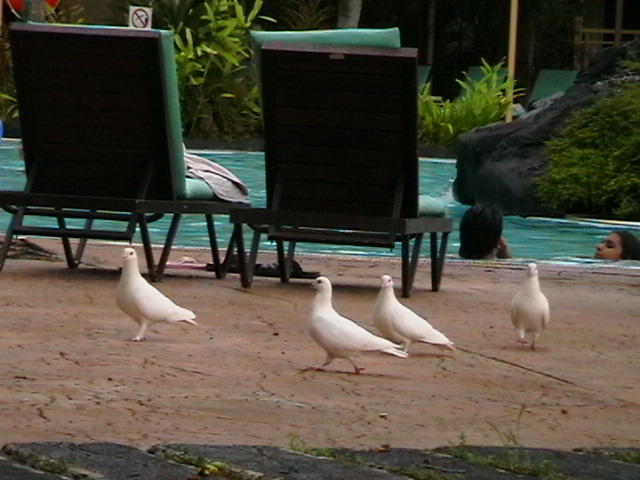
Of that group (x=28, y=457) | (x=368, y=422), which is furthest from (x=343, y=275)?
(x=28, y=457)

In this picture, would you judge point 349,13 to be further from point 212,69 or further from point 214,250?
point 214,250

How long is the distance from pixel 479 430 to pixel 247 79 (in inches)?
840

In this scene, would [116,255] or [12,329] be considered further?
[116,255]

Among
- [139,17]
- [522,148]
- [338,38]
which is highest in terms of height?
[338,38]

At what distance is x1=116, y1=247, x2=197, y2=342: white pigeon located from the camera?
6.16 meters

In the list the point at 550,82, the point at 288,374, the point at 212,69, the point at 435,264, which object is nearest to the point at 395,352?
the point at 288,374

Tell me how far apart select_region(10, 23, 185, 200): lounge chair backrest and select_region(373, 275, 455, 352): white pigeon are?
2.36 meters

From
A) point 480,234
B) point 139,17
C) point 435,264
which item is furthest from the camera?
point 139,17

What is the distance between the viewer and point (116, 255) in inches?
385

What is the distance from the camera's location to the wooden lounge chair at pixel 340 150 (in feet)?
26.1

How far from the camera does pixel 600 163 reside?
16.2 m

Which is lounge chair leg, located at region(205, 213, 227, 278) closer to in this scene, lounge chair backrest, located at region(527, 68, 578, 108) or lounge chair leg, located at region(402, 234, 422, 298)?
lounge chair leg, located at region(402, 234, 422, 298)

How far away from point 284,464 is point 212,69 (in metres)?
21.6

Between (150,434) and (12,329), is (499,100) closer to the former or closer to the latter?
(12,329)
